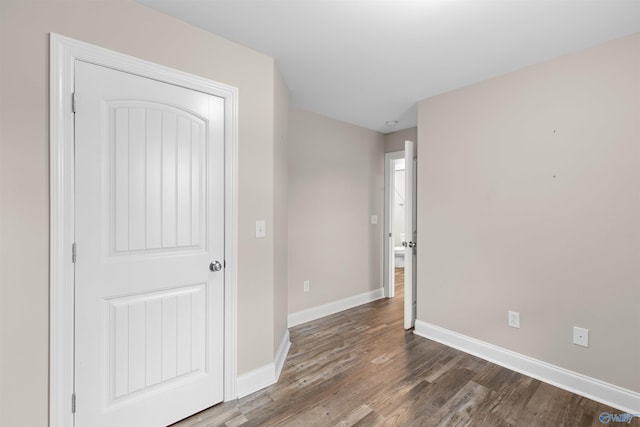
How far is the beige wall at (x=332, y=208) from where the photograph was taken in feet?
10.6

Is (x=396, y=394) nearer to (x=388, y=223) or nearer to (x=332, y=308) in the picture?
(x=332, y=308)

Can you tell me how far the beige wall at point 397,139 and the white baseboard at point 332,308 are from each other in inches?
83.0

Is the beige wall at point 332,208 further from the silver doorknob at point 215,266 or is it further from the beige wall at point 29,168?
the beige wall at point 29,168

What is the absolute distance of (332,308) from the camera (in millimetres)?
3539

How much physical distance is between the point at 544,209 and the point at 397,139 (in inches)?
89.6

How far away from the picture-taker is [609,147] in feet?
6.24

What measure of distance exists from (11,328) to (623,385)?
11.4 feet

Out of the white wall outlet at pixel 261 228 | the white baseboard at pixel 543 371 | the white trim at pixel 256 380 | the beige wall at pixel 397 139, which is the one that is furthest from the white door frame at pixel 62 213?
the beige wall at pixel 397 139

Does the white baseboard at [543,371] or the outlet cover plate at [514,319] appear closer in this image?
the white baseboard at [543,371]

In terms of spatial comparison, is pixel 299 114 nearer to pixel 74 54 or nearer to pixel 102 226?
pixel 74 54

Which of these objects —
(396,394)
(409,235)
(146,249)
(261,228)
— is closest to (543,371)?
(396,394)

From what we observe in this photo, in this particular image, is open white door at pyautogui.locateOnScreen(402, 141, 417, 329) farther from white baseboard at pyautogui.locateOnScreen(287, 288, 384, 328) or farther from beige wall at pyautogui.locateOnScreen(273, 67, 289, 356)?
beige wall at pyautogui.locateOnScreen(273, 67, 289, 356)

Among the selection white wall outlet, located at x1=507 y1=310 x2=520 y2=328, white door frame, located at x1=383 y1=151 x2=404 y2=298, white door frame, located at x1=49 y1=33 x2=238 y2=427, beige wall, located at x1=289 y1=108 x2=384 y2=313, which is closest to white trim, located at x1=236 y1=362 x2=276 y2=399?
white door frame, located at x1=49 y1=33 x2=238 y2=427

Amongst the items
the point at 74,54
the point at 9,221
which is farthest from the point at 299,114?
the point at 9,221
